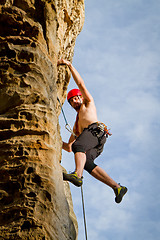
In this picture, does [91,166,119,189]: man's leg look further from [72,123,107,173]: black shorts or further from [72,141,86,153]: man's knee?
[72,141,86,153]: man's knee

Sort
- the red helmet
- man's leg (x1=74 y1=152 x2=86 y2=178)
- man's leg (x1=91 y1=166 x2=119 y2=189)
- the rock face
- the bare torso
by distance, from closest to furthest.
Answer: the rock face → man's leg (x1=74 y1=152 x2=86 y2=178) → man's leg (x1=91 y1=166 x2=119 y2=189) → the bare torso → the red helmet

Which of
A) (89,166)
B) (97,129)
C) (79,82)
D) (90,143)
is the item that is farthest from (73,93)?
(89,166)

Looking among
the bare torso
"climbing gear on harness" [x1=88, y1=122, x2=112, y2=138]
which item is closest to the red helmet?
the bare torso

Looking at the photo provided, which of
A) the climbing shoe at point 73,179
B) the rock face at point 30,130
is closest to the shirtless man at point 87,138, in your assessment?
the climbing shoe at point 73,179

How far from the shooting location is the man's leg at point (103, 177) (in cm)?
761

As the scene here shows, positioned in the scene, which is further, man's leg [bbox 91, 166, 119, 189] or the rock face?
man's leg [bbox 91, 166, 119, 189]

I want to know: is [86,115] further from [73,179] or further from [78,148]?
[73,179]

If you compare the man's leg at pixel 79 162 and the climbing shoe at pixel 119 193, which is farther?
the climbing shoe at pixel 119 193

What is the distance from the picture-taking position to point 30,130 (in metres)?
5.70

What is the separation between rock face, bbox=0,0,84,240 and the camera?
4.95 metres

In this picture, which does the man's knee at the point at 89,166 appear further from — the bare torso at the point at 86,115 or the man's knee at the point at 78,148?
the bare torso at the point at 86,115

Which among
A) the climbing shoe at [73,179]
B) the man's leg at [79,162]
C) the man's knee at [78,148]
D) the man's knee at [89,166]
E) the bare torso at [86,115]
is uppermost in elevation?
the bare torso at [86,115]

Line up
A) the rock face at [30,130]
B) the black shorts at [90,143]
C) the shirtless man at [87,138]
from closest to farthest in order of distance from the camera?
1. the rock face at [30,130]
2. the shirtless man at [87,138]
3. the black shorts at [90,143]

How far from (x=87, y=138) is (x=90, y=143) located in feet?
0.42
